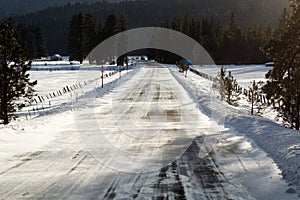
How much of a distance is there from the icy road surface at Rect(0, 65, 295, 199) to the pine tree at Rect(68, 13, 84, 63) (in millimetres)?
85662

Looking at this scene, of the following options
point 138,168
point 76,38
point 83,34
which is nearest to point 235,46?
point 83,34

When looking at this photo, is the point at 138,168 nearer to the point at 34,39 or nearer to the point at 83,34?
the point at 83,34

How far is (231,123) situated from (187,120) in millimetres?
2582

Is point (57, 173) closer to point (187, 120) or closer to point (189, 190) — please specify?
point (189, 190)

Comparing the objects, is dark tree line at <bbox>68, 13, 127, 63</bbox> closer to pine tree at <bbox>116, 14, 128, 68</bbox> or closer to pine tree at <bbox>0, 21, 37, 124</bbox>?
pine tree at <bbox>116, 14, 128, 68</bbox>

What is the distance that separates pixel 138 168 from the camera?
8.86m

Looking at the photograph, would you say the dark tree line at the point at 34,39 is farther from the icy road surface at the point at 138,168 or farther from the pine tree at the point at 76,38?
the icy road surface at the point at 138,168

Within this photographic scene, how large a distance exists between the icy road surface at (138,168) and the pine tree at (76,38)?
8566 centimetres

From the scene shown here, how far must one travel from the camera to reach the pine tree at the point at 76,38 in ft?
323

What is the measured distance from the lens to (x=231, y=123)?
1559 centimetres

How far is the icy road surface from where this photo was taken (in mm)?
7074

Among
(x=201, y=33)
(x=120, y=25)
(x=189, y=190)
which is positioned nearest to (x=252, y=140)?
(x=189, y=190)

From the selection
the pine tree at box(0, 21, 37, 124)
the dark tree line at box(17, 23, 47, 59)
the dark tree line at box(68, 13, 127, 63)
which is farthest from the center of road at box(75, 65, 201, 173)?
the dark tree line at box(17, 23, 47, 59)

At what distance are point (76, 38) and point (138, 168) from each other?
93.1m
